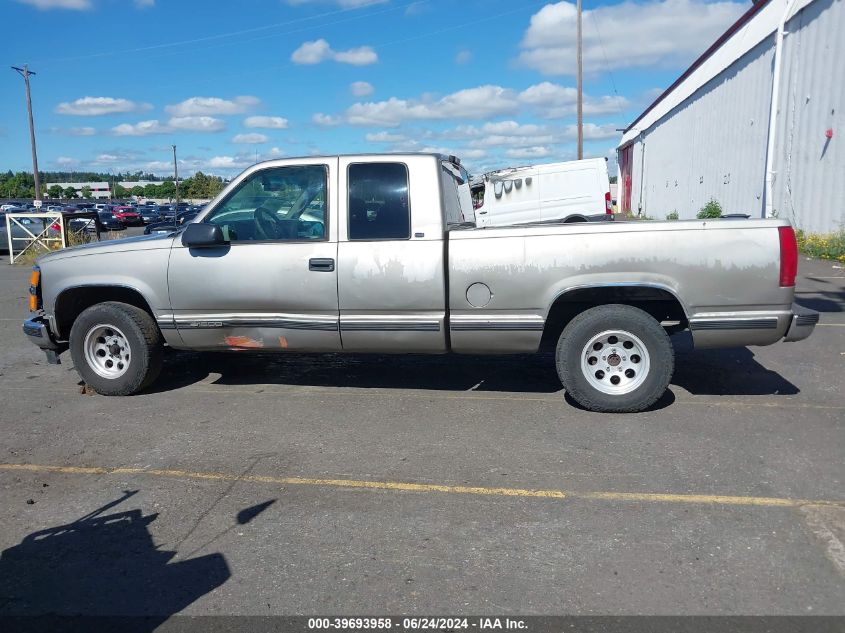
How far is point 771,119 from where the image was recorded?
18.8 metres

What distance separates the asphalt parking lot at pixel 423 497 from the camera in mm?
3182

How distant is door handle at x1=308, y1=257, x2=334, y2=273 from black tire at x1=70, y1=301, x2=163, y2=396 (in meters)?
1.62

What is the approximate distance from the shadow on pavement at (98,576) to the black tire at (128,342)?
7.79 ft

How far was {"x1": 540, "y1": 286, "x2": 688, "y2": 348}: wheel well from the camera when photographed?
5.38 m

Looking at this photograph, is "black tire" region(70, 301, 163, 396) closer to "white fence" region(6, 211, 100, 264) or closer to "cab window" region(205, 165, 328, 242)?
"cab window" region(205, 165, 328, 242)

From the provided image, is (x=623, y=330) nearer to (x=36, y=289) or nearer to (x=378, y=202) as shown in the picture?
(x=378, y=202)

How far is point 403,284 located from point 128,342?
2489mm

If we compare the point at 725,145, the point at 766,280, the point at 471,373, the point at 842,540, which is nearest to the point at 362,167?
the point at 471,373

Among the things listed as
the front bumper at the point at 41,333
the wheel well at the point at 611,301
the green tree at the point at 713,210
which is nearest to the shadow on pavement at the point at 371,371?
the wheel well at the point at 611,301

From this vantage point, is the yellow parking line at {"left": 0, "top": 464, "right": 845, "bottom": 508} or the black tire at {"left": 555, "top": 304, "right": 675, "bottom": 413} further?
the black tire at {"left": 555, "top": 304, "right": 675, "bottom": 413}

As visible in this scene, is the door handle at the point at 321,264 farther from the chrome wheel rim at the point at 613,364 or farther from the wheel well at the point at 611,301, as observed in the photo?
the chrome wheel rim at the point at 613,364

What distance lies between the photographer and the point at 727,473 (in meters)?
4.37

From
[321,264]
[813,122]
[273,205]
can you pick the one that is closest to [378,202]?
[321,264]

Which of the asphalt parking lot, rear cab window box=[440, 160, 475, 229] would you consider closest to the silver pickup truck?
rear cab window box=[440, 160, 475, 229]
